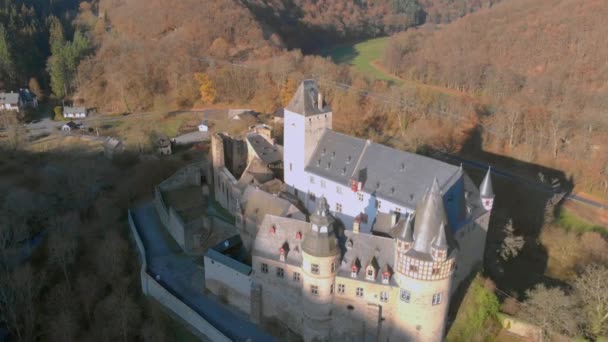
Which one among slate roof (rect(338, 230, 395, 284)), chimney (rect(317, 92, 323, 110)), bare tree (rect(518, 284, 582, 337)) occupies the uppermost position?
chimney (rect(317, 92, 323, 110))

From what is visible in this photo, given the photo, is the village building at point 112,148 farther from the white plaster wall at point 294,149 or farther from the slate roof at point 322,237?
the slate roof at point 322,237

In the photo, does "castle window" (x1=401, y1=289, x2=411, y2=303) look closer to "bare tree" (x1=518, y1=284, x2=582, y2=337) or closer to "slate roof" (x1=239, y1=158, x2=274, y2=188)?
"bare tree" (x1=518, y1=284, x2=582, y2=337)

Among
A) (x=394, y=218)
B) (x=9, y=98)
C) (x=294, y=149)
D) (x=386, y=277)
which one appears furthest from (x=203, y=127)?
(x=386, y=277)

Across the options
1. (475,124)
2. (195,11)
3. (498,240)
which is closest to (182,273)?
(498,240)

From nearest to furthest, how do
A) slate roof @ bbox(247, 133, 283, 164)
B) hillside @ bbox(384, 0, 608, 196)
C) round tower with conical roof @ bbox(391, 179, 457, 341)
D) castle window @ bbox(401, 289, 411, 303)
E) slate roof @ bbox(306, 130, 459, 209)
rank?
1. round tower with conical roof @ bbox(391, 179, 457, 341)
2. castle window @ bbox(401, 289, 411, 303)
3. slate roof @ bbox(306, 130, 459, 209)
4. slate roof @ bbox(247, 133, 283, 164)
5. hillside @ bbox(384, 0, 608, 196)

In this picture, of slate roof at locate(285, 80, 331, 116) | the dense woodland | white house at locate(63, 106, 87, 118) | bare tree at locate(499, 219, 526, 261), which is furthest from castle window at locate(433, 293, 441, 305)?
white house at locate(63, 106, 87, 118)

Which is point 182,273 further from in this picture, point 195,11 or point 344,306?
point 195,11
